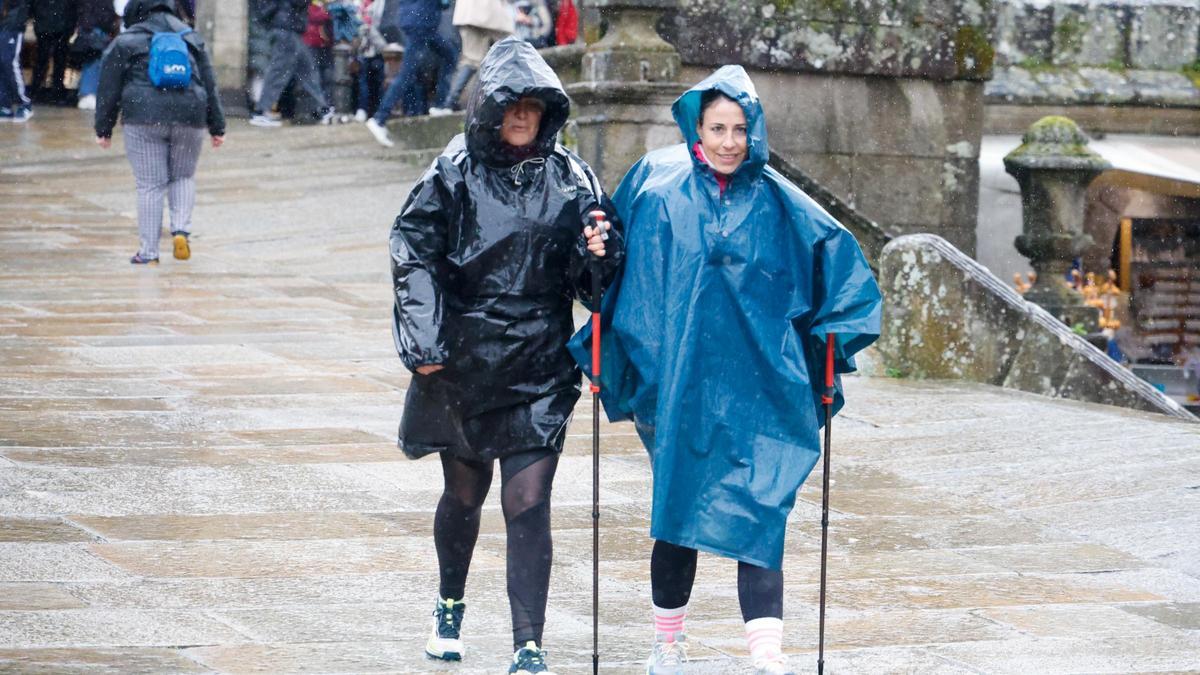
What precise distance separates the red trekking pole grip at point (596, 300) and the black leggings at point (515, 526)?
0.72 feet

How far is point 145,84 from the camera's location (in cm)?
1136

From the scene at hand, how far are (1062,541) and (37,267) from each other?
7.52m

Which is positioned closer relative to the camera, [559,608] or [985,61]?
[559,608]

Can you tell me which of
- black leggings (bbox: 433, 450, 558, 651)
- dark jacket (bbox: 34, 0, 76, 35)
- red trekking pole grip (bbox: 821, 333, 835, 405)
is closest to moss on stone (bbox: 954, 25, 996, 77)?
red trekking pole grip (bbox: 821, 333, 835, 405)

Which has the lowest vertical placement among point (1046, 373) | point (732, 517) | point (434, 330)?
point (1046, 373)

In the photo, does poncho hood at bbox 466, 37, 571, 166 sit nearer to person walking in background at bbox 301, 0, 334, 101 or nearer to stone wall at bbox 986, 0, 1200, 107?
stone wall at bbox 986, 0, 1200, 107

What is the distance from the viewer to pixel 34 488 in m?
6.06

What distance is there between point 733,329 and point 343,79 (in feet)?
52.2

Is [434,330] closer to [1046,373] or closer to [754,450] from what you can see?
[754,450]

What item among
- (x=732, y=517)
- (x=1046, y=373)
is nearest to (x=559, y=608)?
(x=732, y=517)

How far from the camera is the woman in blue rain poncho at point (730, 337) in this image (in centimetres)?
430

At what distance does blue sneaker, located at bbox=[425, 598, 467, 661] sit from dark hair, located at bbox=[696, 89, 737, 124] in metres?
1.34

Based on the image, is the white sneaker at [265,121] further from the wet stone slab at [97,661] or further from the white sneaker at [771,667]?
the white sneaker at [771,667]

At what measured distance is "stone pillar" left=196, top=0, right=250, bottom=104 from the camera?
63.9 feet
